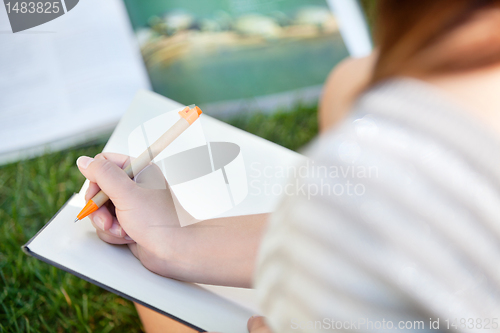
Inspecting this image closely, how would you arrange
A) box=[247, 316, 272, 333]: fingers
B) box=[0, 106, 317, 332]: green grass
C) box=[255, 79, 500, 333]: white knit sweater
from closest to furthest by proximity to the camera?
1. box=[255, 79, 500, 333]: white knit sweater
2. box=[247, 316, 272, 333]: fingers
3. box=[0, 106, 317, 332]: green grass

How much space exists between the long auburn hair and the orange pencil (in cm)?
19

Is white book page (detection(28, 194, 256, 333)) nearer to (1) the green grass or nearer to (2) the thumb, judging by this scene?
(2) the thumb

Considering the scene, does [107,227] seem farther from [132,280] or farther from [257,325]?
[257,325]

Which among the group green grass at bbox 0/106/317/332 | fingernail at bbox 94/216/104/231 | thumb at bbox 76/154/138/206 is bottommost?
green grass at bbox 0/106/317/332

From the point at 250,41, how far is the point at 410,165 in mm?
585

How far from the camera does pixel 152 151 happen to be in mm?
330

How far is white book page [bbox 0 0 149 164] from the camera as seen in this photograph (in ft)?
1.69

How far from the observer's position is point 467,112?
6.3 inches

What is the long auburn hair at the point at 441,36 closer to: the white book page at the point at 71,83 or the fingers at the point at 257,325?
the fingers at the point at 257,325

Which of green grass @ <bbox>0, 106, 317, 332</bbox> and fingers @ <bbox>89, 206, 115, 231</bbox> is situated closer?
fingers @ <bbox>89, 206, 115, 231</bbox>

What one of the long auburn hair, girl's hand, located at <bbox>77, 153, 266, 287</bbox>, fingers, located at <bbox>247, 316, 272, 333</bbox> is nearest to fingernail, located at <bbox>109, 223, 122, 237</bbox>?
girl's hand, located at <bbox>77, 153, 266, 287</bbox>

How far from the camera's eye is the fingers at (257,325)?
27 centimetres

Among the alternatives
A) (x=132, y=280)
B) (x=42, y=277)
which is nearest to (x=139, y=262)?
(x=132, y=280)

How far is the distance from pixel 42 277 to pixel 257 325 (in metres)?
0.33
